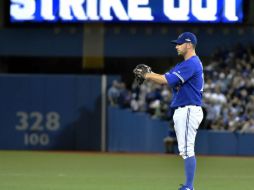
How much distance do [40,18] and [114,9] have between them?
7.00 feet

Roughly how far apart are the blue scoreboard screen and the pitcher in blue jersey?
487 inches

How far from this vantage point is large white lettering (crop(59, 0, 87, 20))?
862 inches

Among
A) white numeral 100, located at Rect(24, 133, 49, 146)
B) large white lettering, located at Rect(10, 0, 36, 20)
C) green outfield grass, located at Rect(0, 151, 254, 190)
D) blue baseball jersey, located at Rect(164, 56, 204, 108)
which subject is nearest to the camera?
blue baseball jersey, located at Rect(164, 56, 204, 108)

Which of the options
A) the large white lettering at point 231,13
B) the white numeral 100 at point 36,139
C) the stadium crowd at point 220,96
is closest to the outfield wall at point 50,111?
the white numeral 100 at point 36,139

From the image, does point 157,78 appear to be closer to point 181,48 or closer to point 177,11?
point 181,48

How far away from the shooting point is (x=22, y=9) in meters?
22.0

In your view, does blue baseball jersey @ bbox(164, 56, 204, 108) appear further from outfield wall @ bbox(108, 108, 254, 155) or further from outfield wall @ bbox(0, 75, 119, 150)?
outfield wall @ bbox(0, 75, 119, 150)

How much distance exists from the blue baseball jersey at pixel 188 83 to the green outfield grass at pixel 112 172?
176cm

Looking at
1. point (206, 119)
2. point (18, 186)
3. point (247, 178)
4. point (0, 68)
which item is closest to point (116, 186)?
Answer: point (18, 186)

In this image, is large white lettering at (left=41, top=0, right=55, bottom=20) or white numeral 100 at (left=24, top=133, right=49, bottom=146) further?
large white lettering at (left=41, top=0, right=55, bottom=20)

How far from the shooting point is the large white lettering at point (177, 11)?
21.8 meters

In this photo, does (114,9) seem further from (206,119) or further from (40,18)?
(206,119)

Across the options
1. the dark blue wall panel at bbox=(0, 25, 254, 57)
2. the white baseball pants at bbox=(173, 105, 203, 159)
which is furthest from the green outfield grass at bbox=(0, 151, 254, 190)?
the dark blue wall panel at bbox=(0, 25, 254, 57)

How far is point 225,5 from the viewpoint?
21812mm
